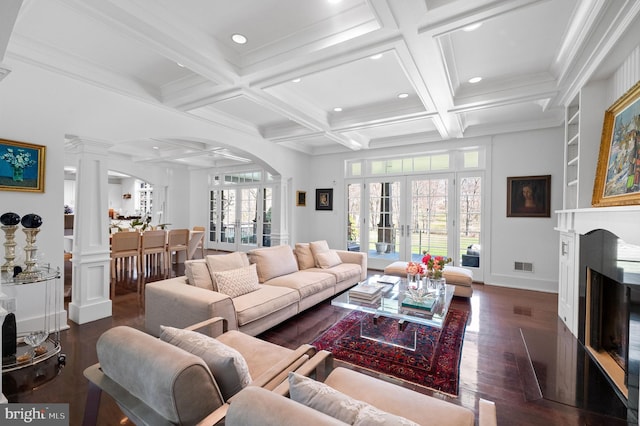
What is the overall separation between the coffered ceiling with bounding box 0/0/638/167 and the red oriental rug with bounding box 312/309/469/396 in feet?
8.47

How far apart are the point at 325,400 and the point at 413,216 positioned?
5.34m

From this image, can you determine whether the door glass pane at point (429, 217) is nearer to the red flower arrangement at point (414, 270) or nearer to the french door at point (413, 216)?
the french door at point (413, 216)

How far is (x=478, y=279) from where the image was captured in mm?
5355

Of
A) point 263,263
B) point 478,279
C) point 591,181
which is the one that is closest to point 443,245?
point 478,279

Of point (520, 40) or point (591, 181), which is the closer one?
point (520, 40)

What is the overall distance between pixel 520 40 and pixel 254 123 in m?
3.94

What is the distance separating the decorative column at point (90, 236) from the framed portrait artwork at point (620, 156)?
5026 mm

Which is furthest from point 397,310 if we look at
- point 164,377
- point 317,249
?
point 164,377

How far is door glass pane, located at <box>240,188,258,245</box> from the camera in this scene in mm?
8141

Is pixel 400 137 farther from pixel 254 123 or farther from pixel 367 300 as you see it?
pixel 367 300

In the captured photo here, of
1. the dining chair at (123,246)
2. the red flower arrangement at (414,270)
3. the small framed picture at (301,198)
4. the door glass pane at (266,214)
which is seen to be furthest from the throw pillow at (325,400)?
the door glass pane at (266,214)

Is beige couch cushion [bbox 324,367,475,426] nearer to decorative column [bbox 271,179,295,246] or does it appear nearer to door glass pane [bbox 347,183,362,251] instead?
decorative column [bbox 271,179,295,246]

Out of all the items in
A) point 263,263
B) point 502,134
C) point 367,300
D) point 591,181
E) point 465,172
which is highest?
point 502,134

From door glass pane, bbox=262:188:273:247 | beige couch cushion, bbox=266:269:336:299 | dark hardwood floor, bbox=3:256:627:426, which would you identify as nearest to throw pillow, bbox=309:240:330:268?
beige couch cushion, bbox=266:269:336:299
